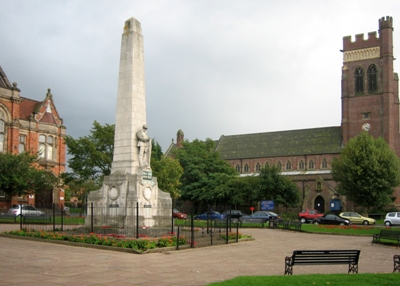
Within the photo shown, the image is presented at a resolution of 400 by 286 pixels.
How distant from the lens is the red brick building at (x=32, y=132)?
56.0 metres

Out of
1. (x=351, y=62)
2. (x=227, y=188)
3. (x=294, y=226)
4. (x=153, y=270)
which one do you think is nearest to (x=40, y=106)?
(x=227, y=188)

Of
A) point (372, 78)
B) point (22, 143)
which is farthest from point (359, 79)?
point (22, 143)

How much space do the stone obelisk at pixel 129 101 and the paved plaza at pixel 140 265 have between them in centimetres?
571

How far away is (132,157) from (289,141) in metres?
62.6

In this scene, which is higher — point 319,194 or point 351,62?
point 351,62

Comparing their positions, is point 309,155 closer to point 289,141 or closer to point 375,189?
point 289,141

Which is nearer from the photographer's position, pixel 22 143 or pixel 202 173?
pixel 22 143

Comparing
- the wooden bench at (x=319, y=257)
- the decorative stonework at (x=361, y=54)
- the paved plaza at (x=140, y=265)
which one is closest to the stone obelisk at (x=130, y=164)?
the paved plaza at (x=140, y=265)

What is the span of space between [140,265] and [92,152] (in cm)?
3425

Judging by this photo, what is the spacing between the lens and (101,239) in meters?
19.2

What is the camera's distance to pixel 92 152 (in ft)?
156

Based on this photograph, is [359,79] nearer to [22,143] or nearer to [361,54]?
[361,54]

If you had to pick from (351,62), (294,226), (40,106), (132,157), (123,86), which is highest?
(351,62)

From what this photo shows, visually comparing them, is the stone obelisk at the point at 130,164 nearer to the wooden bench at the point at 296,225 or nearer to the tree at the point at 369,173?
the wooden bench at the point at 296,225
